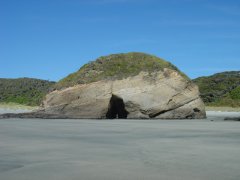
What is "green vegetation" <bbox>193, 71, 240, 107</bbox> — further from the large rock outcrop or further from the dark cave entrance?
the dark cave entrance

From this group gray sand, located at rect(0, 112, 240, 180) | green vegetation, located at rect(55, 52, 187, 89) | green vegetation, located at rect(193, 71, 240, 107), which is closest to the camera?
gray sand, located at rect(0, 112, 240, 180)

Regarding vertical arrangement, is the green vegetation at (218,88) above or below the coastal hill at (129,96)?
above

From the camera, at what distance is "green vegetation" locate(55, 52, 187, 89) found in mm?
29484

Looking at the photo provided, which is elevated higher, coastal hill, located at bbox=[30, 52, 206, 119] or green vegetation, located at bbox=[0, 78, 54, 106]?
green vegetation, located at bbox=[0, 78, 54, 106]

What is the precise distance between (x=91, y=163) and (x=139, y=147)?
8.72ft

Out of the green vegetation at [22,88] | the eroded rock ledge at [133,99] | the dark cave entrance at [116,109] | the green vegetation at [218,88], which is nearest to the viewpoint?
the eroded rock ledge at [133,99]

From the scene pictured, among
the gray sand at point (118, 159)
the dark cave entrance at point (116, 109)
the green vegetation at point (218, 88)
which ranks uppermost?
the green vegetation at point (218, 88)

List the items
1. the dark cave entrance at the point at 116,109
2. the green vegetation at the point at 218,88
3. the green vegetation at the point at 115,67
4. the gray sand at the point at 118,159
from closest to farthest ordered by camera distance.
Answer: the gray sand at the point at 118,159 < the dark cave entrance at the point at 116,109 < the green vegetation at the point at 115,67 < the green vegetation at the point at 218,88

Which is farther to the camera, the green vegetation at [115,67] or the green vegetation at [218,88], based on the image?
the green vegetation at [218,88]

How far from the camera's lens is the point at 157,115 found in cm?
2800

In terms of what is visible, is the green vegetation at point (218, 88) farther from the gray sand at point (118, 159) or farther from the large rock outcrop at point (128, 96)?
the gray sand at point (118, 159)

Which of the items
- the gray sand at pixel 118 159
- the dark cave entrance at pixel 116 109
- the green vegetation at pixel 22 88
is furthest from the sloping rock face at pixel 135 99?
the green vegetation at pixel 22 88

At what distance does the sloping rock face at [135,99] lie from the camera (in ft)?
90.8

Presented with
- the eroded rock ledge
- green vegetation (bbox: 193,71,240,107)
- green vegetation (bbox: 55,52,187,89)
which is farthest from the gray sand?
green vegetation (bbox: 193,71,240,107)
